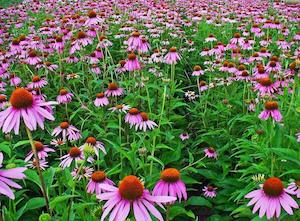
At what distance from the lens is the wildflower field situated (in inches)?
61.4

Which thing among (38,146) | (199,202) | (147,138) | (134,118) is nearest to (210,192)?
(199,202)

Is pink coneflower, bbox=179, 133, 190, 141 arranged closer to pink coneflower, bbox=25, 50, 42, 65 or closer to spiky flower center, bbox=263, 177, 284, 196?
pink coneflower, bbox=25, 50, 42, 65

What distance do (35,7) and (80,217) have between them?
21.9ft

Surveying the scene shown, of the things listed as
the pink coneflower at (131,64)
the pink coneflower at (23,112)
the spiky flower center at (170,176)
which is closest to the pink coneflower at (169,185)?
the spiky flower center at (170,176)

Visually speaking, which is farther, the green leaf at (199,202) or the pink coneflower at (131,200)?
the green leaf at (199,202)

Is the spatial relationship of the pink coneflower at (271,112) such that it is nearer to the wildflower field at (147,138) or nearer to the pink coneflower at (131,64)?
the wildflower field at (147,138)

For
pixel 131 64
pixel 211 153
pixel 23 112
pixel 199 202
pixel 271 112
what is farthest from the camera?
pixel 131 64

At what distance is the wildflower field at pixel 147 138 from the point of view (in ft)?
5.11

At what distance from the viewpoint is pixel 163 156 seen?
3051 millimetres

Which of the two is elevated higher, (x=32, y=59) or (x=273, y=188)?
(x=273, y=188)

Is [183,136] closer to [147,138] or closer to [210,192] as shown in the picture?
[147,138]

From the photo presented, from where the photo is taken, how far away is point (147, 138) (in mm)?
3137

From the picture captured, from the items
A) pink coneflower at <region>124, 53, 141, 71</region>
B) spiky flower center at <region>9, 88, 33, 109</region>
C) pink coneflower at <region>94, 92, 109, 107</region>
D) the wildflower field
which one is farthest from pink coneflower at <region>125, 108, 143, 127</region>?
spiky flower center at <region>9, 88, 33, 109</region>

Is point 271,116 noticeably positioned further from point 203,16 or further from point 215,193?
point 203,16
